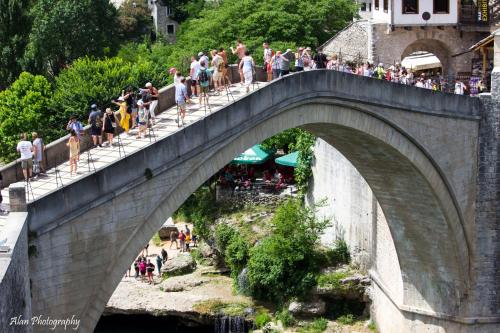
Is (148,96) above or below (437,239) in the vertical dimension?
above

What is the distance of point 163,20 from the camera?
7838 cm

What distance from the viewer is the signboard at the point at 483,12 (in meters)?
44.5

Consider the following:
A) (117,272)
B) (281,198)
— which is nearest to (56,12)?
(281,198)

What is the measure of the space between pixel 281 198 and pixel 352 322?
808 cm

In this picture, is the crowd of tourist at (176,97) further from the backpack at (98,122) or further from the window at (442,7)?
the window at (442,7)

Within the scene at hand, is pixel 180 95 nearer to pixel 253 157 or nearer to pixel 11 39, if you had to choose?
pixel 253 157

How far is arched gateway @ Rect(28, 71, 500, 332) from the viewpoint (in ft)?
77.8

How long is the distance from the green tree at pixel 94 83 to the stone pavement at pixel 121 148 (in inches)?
670

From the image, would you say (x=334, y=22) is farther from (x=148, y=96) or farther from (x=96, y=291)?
(x=96, y=291)

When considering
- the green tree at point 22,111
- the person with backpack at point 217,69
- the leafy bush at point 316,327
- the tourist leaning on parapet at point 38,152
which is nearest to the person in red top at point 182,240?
the green tree at point 22,111

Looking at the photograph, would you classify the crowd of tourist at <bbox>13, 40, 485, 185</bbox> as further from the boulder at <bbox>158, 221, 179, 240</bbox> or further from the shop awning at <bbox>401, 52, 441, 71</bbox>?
the boulder at <bbox>158, 221, 179, 240</bbox>

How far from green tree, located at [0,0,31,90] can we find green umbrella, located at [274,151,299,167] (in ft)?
72.5

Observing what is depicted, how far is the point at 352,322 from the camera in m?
39.2

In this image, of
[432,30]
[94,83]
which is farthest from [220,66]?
[94,83]
